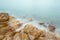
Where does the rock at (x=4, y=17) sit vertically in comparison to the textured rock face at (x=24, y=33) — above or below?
above

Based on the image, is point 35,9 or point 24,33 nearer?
point 24,33

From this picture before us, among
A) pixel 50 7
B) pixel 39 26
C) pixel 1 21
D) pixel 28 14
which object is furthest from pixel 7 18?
pixel 50 7

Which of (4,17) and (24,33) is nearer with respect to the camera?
(24,33)

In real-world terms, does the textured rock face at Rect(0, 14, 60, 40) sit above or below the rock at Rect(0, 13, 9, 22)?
below

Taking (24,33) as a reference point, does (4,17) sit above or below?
above

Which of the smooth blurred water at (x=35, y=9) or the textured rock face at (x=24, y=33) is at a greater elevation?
the smooth blurred water at (x=35, y=9)

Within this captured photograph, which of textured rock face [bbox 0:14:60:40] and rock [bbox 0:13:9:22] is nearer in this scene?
textured rock face [bbox 0:14:60:40]

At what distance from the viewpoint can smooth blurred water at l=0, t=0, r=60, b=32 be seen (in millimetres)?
1949

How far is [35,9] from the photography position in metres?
2.02

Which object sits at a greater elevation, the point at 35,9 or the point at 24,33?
the point at 35,9

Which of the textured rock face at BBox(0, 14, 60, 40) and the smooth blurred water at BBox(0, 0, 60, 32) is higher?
the smooth blurred water at BBox(0, 0, 60, 32)

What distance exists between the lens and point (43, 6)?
6.58ft

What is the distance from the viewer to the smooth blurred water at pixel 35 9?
1.95 meters

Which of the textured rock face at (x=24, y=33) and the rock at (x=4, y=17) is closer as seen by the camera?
the textured rock face at (x=24, y=33)
